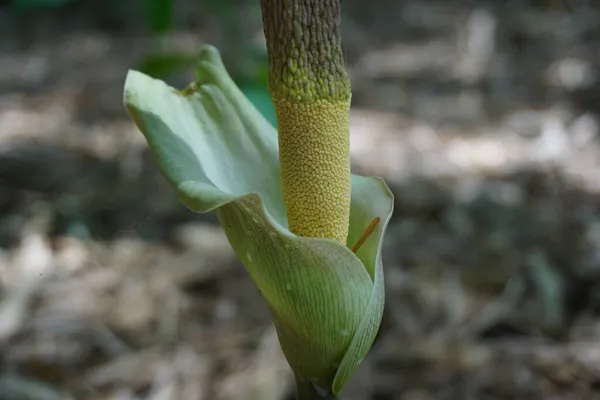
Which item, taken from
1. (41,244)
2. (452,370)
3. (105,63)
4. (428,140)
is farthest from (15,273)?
(105,63)

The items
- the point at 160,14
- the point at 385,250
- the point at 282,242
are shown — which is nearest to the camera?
the point at 282,242

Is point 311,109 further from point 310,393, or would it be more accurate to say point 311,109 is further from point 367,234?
point 310,393

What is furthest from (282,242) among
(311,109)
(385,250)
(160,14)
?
(160,14)

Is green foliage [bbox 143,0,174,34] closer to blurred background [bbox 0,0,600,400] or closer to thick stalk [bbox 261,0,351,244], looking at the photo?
blurred background [bbox 0,0,600,400]

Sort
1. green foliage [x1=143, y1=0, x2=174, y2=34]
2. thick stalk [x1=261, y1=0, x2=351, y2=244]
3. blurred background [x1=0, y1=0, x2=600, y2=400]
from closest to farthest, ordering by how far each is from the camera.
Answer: thick stalk [x1=261, y1=0, x2=351, y2=244] < blurred background [x1=0, y1=0, x2=600, y2=400] < green foliage [x1=143, y1=0, x2=174, y2=34]

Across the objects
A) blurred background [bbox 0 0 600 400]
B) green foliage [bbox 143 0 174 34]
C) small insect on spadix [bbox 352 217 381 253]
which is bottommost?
blurred background [bbox 0 0 600 400]

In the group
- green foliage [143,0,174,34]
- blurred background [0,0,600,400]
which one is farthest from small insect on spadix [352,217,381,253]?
green foliage [143,0,174,34]
